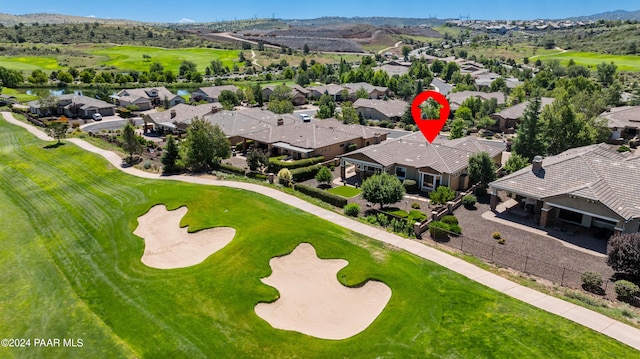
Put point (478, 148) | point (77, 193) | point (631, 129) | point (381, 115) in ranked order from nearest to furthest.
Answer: point (77, 193)
point (478, 148)
point (631, 129)
point (381, 115)

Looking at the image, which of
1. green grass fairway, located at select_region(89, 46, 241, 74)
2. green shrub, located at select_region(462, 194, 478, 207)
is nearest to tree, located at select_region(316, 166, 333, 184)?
green shrub, located at select_region(462, 194, 478, 207)

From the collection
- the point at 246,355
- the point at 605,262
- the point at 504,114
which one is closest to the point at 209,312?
the point at 246,355

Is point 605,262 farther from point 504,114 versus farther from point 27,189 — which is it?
point 27,189

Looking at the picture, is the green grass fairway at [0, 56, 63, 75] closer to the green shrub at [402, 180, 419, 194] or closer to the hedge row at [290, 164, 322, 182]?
the hedge row at [290, 164, 322, 182]

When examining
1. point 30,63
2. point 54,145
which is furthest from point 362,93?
point 30,63

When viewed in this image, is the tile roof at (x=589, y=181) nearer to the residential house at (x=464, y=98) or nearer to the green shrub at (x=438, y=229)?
the green shrub at (x=438, y=229)

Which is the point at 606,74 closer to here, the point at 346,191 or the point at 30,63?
the point at 346,191
